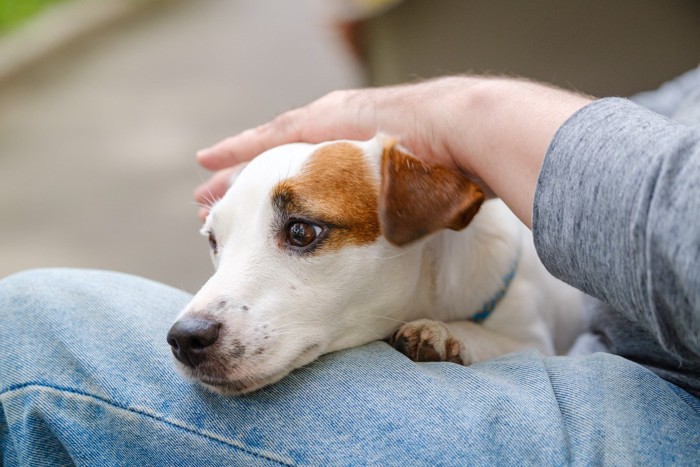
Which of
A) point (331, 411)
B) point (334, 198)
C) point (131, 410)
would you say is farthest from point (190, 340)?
point (334, 198)

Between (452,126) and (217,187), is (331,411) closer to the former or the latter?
(452,126)

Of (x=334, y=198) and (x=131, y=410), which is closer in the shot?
(x=131, y=410)

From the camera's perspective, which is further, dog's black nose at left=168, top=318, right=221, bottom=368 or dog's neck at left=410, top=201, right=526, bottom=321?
dog's neck at left=410, top=201, right=526, bottom=321

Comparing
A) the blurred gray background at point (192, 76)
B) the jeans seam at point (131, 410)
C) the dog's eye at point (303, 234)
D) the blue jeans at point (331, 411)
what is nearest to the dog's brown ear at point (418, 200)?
the dog's eye at point (303, 234)

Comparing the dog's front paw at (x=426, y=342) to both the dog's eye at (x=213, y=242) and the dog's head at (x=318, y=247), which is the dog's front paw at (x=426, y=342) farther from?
the dog's eye at (x=213, y=242)

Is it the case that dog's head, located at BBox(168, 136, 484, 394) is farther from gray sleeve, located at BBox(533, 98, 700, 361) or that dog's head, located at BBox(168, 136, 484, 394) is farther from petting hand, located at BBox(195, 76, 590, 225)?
gray sleeve, located at BBox(533, 98, 700, 361)

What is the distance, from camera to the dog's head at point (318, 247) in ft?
4.37

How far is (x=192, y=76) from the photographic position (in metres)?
5.60

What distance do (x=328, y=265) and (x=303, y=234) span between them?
8 cm

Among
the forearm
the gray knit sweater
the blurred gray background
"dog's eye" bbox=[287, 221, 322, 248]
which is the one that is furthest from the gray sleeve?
the blurred gray background

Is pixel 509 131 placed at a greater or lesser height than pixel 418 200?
greater

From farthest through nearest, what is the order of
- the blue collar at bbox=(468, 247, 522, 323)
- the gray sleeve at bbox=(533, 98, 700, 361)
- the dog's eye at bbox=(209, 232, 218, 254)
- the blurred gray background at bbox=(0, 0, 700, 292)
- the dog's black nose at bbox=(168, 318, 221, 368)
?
the blurred gray background at bbox=(0, 0, 700, 292), the blue collar at bbox=(468, 247, 522, 323), the dog's eye at bbox=(209, 232, 218, 254), the dog's black nose at bbox=(168, 318, 221, 368), the gray sleeve at bbox=(533, 98, 700, 361)

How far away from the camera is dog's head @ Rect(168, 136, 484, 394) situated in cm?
133

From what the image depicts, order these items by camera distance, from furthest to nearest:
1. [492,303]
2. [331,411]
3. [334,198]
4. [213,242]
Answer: [492,303], [213,242], [334,198], [331,411]
